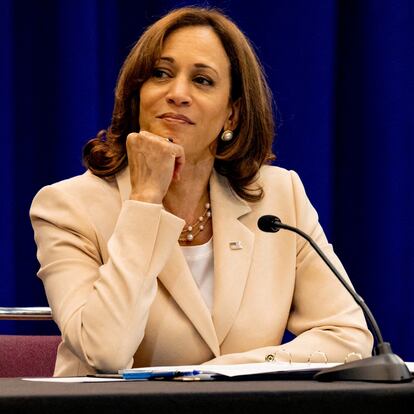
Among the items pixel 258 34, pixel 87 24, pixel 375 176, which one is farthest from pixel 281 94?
pixel 87 24

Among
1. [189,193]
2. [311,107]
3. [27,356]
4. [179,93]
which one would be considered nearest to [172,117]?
[179,93]

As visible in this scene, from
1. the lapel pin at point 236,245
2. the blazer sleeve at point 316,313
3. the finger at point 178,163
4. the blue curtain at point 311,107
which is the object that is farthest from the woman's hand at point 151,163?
the blue curtain at point 311,107

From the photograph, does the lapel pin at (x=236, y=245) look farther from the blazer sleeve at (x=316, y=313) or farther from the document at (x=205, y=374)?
the document at (x=205, y=374)

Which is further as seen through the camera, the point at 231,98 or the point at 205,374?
the point at 231,98

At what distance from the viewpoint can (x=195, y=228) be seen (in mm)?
2189

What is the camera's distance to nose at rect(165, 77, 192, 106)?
208cm

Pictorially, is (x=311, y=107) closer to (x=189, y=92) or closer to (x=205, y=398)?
(x=189, y=92)

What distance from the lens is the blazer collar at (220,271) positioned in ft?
6.56

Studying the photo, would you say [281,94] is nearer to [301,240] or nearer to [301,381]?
[301,240]

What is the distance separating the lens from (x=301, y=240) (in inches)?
86.9

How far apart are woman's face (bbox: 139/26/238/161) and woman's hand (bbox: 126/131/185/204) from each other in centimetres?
7

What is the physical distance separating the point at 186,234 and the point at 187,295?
20 cm

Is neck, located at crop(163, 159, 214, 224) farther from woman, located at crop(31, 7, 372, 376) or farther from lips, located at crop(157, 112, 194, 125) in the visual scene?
lips, located at crop(157, 112, 194, 125)

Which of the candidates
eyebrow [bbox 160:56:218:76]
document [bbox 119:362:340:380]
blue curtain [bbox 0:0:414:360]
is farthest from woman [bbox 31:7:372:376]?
blue curtain [bbox 0:0:414:360]
